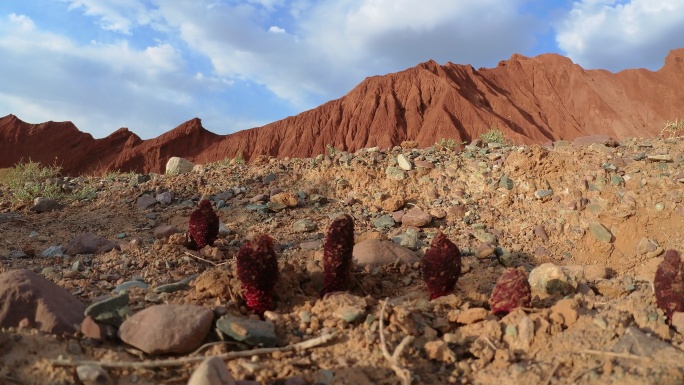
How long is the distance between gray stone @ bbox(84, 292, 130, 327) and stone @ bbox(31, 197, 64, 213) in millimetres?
5657

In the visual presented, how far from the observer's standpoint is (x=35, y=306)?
3164 millimetres

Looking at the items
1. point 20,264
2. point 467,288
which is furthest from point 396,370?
point 20,264

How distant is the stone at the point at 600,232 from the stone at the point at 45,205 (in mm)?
7352

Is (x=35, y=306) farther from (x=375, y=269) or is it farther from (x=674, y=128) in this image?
(x=674, y=128)

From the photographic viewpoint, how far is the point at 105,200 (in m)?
8.09

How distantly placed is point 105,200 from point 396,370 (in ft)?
21.4

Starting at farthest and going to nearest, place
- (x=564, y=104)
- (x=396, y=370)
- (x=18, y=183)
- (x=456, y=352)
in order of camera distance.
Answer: (x=564, y=104) < (x=18, y=183) < (x=456, y=352) < (x=396, y=370)

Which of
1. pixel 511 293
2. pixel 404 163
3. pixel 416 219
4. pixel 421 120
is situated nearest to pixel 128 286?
pixel 511 293

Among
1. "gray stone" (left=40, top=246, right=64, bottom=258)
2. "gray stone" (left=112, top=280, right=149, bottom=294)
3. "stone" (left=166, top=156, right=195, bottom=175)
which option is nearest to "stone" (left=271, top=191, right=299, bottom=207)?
"gray stone" (left=40, top=246, right=64, bottom=258)

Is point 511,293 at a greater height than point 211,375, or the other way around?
point 511,293

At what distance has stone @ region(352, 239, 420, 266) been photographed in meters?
4.79

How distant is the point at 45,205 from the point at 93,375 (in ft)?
20.8

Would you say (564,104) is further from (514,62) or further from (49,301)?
(49,301)

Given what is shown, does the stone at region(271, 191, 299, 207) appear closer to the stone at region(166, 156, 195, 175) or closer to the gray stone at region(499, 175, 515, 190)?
the gray stone at region(499, 175, 515, 190)
